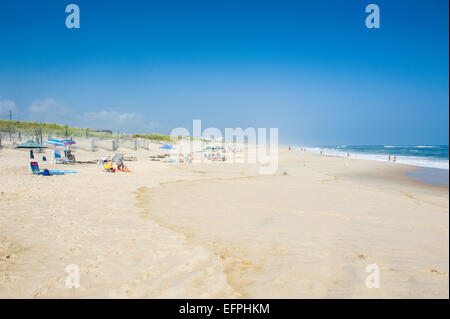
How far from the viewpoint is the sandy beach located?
3.32 m

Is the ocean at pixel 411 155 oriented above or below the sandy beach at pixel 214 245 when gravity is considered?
above

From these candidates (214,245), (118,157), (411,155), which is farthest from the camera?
(411,155)

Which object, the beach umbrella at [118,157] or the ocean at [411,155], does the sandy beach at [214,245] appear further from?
the ocean at [411,155]

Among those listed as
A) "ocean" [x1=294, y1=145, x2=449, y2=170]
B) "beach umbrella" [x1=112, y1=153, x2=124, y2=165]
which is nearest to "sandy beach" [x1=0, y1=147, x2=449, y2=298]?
"beach umbrella" [x1=112, y1=153, x2=124, y2=165]

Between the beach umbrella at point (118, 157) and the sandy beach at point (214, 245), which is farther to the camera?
the beach umbrella at point (118, 157)

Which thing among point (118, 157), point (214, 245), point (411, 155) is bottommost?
point (214, 245)

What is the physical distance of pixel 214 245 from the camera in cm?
471

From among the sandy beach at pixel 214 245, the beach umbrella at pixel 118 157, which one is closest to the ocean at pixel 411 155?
the sandy beach at pixel 214 245

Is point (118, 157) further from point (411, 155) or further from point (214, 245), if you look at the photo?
point (411, 155)

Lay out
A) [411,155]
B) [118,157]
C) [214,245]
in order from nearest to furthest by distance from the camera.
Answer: [214,245] → [118,157] → [411,155]

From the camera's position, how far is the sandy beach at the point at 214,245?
332 cm

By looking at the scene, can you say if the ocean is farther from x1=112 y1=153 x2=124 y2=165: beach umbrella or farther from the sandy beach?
x1=112 y1=153 x2=124 y2=165: beach umbrella

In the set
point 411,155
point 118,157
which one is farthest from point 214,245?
point 411,155
